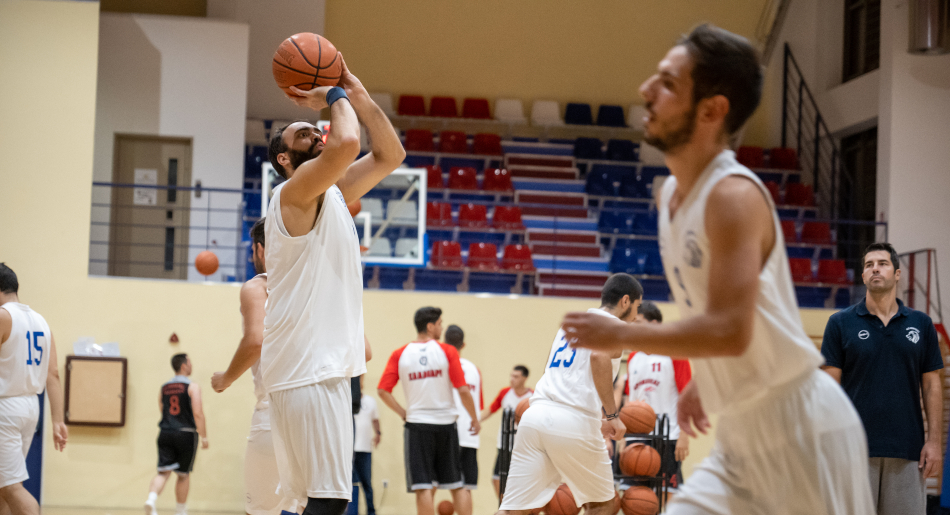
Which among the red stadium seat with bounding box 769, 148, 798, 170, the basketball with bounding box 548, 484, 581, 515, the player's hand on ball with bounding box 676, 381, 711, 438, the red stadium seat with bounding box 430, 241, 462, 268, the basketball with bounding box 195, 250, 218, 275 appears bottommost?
the basketball with bounding box 548, 484, 581, 515

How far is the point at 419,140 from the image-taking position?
14.7 m

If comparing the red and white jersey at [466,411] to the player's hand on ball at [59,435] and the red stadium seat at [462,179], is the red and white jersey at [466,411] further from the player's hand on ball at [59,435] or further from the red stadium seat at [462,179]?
the red stadium seat at [462,179]

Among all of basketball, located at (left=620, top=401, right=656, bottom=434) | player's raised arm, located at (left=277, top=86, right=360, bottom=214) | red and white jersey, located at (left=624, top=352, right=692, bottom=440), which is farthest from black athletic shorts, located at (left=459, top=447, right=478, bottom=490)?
player's raised arm, located at (left=277, top=86, right=360, bottom=214)

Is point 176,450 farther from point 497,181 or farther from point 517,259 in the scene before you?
point 497,181

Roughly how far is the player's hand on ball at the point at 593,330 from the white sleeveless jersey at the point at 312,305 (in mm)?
1516

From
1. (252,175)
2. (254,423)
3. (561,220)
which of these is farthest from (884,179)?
(254,423)

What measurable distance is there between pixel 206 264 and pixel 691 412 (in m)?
8.04

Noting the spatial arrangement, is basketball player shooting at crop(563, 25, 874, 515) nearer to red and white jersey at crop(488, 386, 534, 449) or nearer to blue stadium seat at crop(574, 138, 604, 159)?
red and white jersey at crop(488, 386, 534, 449)

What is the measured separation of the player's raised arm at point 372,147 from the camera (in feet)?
12.0

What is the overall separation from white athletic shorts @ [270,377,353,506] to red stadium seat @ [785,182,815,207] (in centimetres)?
1213

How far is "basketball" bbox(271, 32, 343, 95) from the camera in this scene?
379cm

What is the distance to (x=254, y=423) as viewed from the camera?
440 centimetres

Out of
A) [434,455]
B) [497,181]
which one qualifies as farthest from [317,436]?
[497,181]

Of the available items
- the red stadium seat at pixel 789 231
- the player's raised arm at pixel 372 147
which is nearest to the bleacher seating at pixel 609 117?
the red stadium seat at pixel 789 231
